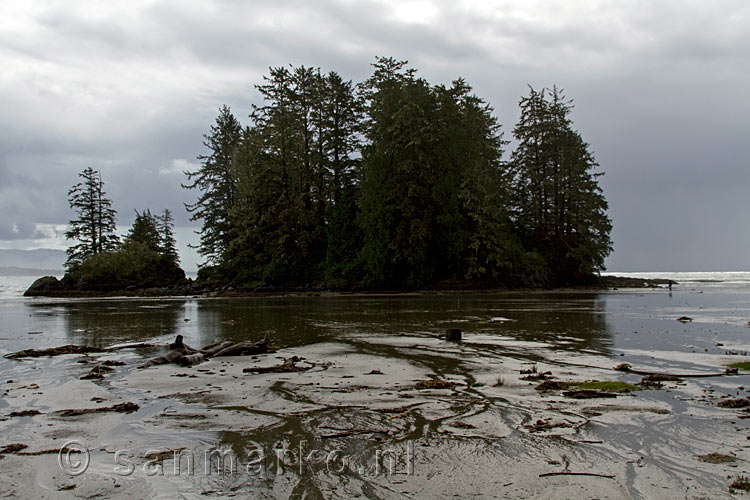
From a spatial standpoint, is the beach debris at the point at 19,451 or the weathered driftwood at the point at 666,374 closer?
the beach debris at the point at 19,451

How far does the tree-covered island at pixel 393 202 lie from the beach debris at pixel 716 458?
3491 centimetres

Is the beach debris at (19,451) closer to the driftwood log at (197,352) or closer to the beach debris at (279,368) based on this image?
the beach debris at (279,368)

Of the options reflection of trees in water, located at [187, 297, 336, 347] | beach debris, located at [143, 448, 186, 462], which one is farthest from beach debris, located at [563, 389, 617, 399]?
reflection of trees in water, located at [187, 297, 336, 347]

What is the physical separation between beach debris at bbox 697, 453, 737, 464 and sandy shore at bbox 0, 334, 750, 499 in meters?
0.05

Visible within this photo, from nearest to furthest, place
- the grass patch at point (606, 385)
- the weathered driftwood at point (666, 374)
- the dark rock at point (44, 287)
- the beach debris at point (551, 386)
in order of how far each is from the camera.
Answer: the grass patch at point (606, 385) < the beach debris at point (551, 386) < the weathered driftwood at point (666, 374) < the dark rock at point (44, 287)

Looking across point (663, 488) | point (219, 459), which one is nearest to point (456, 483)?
point (663, 488)

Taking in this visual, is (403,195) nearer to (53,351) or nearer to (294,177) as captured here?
(294,177)

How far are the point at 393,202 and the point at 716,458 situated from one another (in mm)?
37078

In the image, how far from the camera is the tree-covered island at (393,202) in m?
40.3

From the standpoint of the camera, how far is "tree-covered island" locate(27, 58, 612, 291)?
4028 centimetres

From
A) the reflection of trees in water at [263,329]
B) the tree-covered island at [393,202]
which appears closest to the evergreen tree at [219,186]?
the tree-covered island at [393,202]

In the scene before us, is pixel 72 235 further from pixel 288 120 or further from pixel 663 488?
pixel 663 488

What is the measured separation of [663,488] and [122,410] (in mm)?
5179

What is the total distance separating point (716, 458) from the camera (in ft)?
12.9
